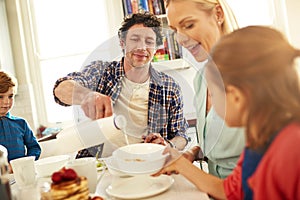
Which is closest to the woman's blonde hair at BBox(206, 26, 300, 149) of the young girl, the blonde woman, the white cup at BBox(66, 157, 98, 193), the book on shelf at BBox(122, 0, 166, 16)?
the young girl

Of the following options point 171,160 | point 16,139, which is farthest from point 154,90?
point 16,139

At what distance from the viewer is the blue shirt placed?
2203 millimetres

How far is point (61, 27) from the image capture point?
3.21m

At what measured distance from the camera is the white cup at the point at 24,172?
1.06 m

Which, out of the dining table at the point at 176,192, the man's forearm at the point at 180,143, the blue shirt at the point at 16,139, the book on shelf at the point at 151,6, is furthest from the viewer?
the book on shelf at the point at 151,6

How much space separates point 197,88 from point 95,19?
227 cm

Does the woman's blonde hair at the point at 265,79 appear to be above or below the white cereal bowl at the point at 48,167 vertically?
above

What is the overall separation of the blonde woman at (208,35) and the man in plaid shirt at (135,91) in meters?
0.08

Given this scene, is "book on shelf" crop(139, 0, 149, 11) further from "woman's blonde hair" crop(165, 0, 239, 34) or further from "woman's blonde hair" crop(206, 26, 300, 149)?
"woman's blonde hair" crop(206, 26, 300, 149)

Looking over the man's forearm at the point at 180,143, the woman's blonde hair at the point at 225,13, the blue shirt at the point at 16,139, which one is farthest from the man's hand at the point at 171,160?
the blue shirt at the point at 16,139

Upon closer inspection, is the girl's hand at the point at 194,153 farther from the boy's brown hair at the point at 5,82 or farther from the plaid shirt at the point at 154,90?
the boy's brown hair at the point at 5,82

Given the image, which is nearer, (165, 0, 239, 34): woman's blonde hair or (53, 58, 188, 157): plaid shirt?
(165, 0, 239, 34): woman's blonde hair

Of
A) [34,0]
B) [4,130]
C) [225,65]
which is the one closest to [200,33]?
[225,65]

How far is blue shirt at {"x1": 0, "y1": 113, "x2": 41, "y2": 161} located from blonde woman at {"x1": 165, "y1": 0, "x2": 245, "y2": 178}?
4.62ft
